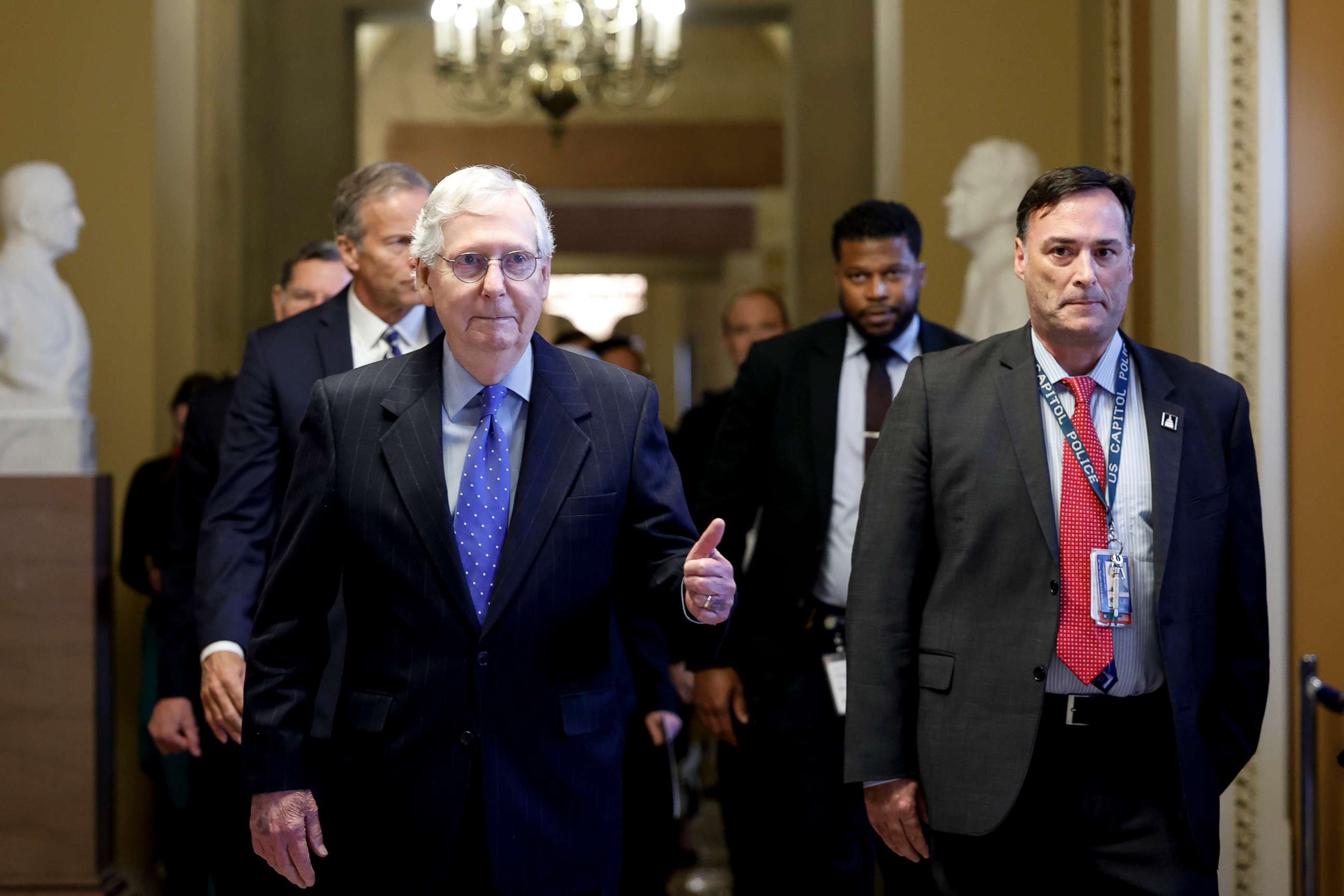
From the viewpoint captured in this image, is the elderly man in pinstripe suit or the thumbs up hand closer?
the thumbs up hand

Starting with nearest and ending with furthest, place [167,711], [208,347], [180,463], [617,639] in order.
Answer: [617,639], [167,711], [180,463], [208,347]

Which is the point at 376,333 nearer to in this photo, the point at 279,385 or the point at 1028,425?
the point at 279,385

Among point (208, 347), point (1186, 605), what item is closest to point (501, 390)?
point (1186, 605)

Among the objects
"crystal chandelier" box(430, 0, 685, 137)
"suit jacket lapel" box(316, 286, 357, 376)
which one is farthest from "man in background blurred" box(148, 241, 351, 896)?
"crystal chandelier" box(430, 0, 685, 137)

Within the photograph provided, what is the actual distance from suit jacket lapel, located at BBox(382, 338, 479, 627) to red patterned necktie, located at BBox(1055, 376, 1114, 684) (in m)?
1.01

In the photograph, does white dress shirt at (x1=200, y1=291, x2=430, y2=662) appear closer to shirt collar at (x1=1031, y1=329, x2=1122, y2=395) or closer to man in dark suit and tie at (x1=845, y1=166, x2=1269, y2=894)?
man in dark suit and tie at (x1=845, y1=166, x2=1269, y2=894)

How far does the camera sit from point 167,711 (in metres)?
3.87

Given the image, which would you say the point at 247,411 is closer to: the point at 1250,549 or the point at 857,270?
the point at 857,270

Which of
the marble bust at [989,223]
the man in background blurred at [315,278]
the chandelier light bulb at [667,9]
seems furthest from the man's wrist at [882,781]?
the chandelier light bulb at [667,9]

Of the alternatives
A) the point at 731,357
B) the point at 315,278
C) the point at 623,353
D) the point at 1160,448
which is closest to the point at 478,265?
the point at 1160,448

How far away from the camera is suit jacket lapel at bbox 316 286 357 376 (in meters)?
3.51

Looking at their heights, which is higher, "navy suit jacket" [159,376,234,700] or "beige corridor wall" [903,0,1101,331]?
"beige corridor wall" [903,0,1101,331]

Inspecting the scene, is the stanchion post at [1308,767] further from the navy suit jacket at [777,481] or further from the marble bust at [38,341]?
the marble bust at [38,341]

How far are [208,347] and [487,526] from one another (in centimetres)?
526
